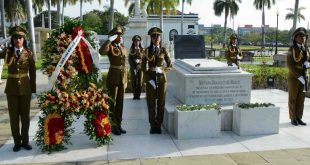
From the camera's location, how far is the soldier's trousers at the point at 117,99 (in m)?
6.29

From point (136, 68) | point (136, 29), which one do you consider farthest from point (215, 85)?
point (136, 29)

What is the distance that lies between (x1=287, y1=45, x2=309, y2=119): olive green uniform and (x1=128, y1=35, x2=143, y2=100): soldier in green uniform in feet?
12.9

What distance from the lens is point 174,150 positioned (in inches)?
219

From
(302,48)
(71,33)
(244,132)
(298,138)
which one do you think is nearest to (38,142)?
(71,33)

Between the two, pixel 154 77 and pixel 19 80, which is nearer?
pixel 19 80

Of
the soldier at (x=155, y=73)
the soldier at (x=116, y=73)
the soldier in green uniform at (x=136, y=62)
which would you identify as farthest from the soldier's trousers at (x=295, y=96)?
the soldier in green uniform at (x=136, y=62)

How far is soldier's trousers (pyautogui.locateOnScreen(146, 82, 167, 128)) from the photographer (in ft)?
20.8

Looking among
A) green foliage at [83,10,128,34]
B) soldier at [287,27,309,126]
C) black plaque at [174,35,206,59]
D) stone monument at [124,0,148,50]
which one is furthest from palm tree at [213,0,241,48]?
soldier at [287,27,309,126]

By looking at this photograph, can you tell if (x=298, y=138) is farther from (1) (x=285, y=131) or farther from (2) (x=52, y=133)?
(2) (x=52, y=133)

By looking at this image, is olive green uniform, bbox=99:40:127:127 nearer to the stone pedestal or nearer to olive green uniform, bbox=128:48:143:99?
the stone pedestal

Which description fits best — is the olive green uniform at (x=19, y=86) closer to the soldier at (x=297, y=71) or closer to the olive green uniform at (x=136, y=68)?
the olive green uniform at (x=136, y=68)

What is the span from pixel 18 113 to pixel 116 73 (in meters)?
1.66

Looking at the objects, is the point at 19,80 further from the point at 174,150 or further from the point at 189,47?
the point at 189,47

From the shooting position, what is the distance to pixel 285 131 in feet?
21.5
